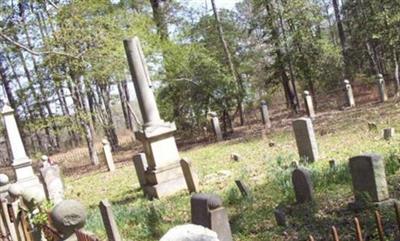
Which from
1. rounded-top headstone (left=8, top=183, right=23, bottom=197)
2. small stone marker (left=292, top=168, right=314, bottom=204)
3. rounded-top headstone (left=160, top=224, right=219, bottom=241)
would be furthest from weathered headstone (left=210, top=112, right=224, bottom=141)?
rounded-top headstone (left=160, top=224, right=219, bottom=241)

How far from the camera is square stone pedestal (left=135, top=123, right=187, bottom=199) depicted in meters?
11.5

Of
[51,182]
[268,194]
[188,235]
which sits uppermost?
[188,235]

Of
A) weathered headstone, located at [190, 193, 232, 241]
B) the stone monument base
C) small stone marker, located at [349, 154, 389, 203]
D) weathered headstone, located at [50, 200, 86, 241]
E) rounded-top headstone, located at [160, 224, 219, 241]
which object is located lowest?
the stone monument base

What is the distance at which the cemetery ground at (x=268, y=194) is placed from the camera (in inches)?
251

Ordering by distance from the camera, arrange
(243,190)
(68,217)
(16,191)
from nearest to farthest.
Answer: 1. (68,217)
2. (16,191)
3. (243,190)

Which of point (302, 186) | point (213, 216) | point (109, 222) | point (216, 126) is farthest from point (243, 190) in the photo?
point (216, 126)

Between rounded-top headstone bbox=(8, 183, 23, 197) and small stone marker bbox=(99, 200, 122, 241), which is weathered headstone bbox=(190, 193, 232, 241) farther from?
rounded-top headstone bbox=(8, 183, 23, 197)

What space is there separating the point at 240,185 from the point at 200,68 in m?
16.0

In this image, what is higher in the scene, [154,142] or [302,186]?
[154,142]

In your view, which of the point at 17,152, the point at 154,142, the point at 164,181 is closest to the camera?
the point at 164,181

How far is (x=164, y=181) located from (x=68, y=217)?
683cm

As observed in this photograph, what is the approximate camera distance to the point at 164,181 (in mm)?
11469

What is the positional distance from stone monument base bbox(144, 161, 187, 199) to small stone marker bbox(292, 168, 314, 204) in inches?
184

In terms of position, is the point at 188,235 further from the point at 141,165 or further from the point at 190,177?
the point at 141,165
